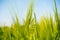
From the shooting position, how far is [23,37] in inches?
31.0

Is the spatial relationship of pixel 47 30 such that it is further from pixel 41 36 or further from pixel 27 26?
pixel 27 26

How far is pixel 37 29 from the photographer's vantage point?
723mm

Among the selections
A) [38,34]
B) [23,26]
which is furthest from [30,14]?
[38,34]

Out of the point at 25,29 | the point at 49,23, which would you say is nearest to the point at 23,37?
the point at 25,29

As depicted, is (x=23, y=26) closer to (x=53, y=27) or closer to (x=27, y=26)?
(x=27, y=26)

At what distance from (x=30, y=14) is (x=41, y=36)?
201 mm

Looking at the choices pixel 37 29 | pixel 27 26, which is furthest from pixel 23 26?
pixel 37 29

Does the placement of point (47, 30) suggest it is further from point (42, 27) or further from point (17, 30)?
point (17, 30)

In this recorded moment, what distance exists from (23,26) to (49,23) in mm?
150

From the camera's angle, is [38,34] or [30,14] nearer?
[38,34]

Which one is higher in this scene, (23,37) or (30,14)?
(30,14)

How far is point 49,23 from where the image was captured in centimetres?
75

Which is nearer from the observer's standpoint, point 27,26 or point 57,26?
point 57,26

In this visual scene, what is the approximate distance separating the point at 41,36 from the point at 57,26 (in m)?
0.08
